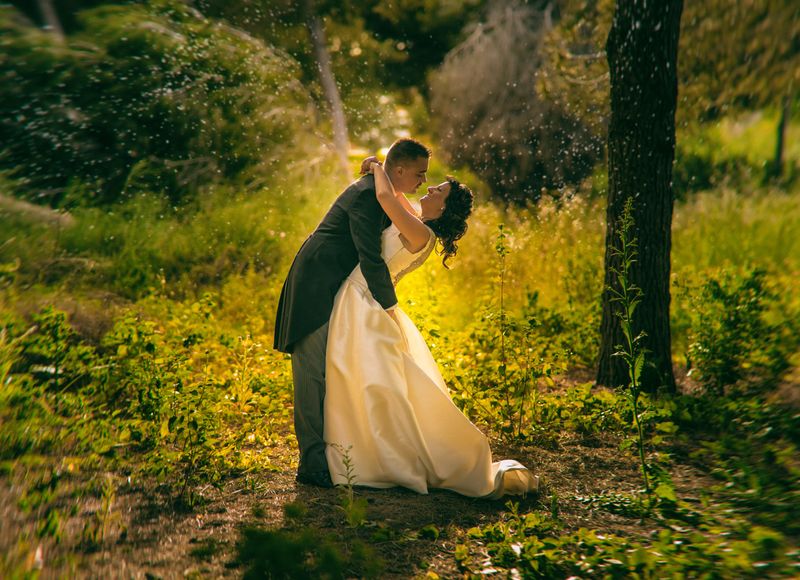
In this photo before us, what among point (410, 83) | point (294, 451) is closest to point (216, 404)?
point (294, 451)

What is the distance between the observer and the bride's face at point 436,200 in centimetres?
377

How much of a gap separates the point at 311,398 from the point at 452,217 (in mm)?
1159

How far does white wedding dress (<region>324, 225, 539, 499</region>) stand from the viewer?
3479mm

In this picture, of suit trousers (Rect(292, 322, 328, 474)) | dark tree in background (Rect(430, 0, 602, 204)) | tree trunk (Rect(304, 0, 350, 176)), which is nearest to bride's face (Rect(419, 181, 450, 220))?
suit trousers (Rect(292, 322, 328, 474))

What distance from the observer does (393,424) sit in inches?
137

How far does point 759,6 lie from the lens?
9.77 metres

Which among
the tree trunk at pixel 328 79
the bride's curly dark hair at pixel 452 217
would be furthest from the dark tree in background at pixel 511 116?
the bride's curly dark hair at pixel 452 217

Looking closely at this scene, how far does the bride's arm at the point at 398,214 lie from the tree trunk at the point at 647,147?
5.87 ft

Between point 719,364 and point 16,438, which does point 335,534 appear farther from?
point 719,364

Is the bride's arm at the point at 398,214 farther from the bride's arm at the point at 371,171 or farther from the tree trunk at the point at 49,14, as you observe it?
the tree trunk at the point at 49,14

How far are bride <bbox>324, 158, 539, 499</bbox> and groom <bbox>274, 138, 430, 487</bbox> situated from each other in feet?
0.22

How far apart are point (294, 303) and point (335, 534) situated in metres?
1.21

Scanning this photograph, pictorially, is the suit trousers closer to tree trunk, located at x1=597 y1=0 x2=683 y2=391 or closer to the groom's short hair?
the groom's short hair

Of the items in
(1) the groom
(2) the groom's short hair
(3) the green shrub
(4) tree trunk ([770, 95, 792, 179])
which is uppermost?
(2) the groom's short hair
